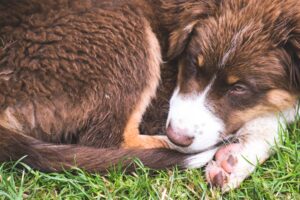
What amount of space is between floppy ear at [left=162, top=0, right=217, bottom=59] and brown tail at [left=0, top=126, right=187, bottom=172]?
0.72m

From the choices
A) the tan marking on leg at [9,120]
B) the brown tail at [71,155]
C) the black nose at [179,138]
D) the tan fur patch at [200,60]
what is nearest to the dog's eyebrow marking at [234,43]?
the tan fur patch at [200,60]

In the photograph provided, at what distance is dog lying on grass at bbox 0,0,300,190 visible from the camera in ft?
10.6

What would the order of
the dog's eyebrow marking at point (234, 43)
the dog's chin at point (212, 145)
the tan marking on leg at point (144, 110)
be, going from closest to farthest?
the dog's eyebrow marking at point (234, 43), the dog's chin at point (212, 145), the tan marking on leg at point (144, 110)

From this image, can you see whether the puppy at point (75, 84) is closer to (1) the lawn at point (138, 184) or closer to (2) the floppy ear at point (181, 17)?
(1) the lawn at point (138, 184)

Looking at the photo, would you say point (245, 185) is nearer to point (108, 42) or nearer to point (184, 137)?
point (184, 137)

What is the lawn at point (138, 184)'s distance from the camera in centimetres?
318

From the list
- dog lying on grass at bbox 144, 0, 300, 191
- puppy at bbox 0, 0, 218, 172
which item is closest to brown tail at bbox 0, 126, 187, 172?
puppy at bbox 0, 0, 218, 172

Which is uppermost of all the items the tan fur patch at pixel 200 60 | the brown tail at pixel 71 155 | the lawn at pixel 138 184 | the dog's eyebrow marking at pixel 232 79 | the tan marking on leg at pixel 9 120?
the tan fur patch at pixel 200 60

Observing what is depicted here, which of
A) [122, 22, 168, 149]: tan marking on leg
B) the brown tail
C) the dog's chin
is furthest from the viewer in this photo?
[122, 22, 168, 149]: tan marking on leg

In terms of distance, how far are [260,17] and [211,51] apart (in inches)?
14.2

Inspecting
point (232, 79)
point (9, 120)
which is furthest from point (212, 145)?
point (9, 120)

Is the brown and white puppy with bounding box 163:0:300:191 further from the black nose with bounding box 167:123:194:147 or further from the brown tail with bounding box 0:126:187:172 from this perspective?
the brown tail with bounding box 0:126:187:172

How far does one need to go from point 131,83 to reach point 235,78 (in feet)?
2.16

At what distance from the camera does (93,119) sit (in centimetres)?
337
